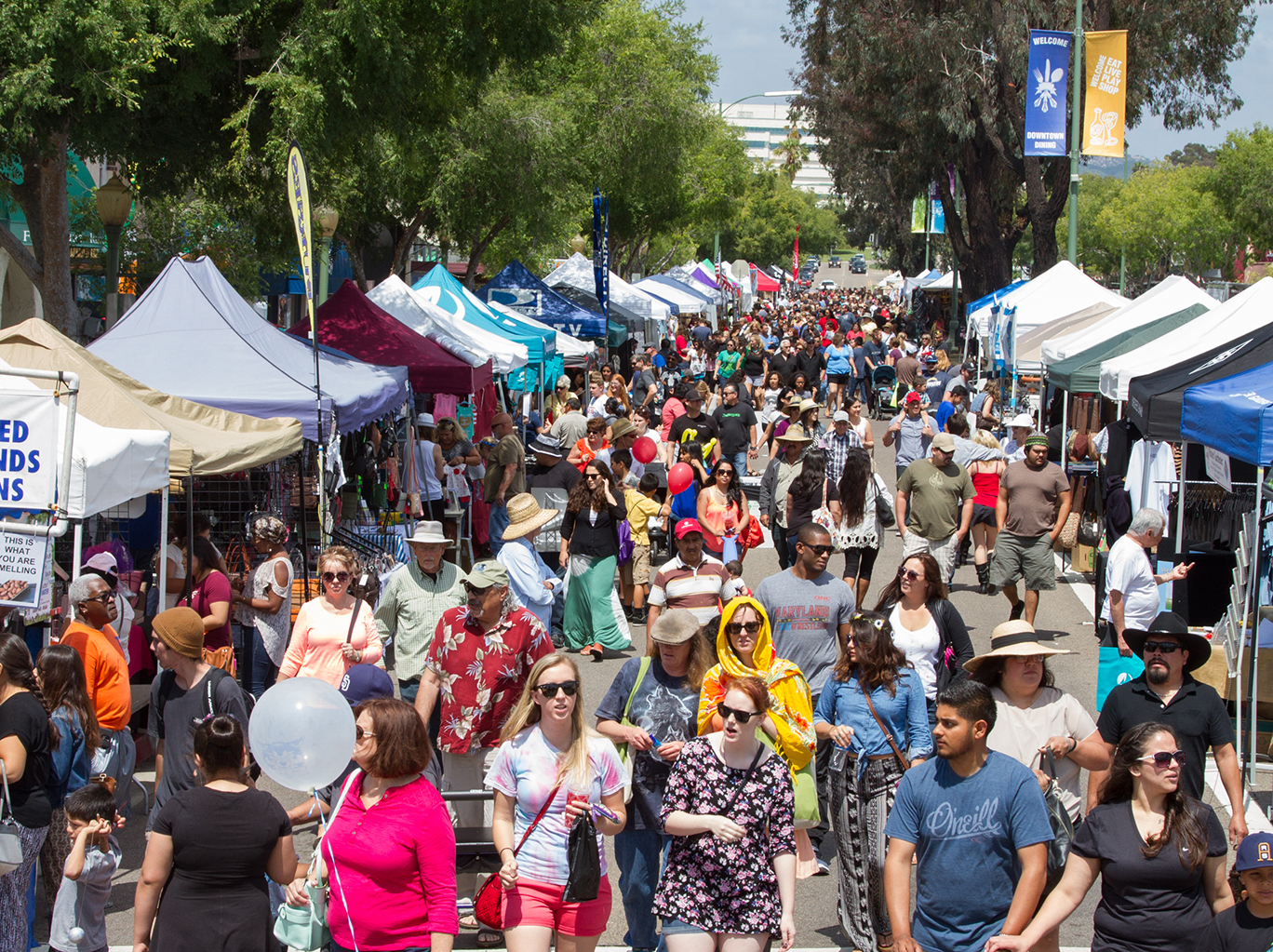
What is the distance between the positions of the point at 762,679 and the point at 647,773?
1.98ft

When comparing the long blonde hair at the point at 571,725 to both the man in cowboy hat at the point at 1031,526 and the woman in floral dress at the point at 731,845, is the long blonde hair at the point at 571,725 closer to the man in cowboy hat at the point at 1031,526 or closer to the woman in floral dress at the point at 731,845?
the woman in floral dress at the point at 731,845

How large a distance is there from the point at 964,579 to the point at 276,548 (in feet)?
26.1

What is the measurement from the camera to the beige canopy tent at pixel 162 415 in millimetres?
8336

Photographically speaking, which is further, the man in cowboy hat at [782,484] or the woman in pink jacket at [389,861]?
the man in cowboy hat at [782,484]

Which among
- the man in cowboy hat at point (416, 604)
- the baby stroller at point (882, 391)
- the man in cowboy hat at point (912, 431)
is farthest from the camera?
the baby stroller at point (882, 391)

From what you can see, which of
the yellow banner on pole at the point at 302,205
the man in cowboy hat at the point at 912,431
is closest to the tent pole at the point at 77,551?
the yellow banner on pole at the point at 302,205

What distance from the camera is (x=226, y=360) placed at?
11.2 metres

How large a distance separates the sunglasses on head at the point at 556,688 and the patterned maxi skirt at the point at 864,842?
1555mm

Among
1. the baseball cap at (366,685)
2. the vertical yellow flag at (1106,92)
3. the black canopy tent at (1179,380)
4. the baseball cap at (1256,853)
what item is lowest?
the baseball cap at (366,685)

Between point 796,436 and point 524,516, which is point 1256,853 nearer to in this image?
point 524,516

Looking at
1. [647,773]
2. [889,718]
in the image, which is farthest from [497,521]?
[647,773]

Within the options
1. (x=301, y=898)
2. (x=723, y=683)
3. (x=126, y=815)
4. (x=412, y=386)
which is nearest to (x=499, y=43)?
(x=412, y=386)

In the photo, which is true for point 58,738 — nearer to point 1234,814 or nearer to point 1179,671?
point 1179,671

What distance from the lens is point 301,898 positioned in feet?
13.5
